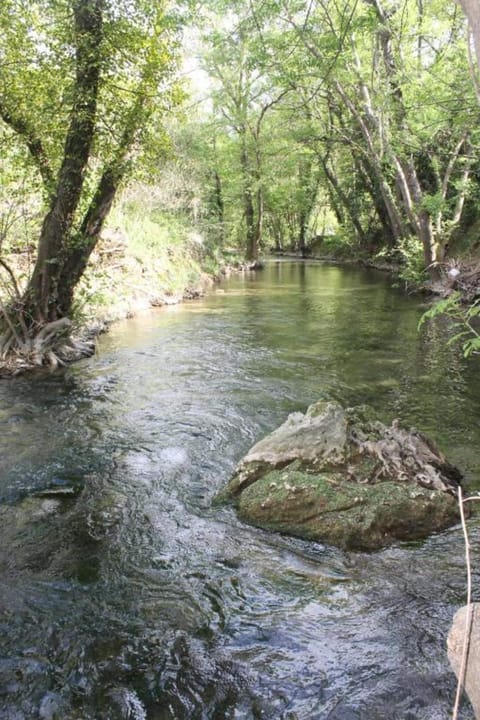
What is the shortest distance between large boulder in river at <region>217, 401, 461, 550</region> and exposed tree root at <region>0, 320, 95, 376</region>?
6.51 metres

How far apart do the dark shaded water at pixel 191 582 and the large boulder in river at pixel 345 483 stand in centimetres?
20

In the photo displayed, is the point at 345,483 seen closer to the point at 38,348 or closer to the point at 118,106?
the point at 38,348

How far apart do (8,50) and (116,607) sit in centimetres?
962

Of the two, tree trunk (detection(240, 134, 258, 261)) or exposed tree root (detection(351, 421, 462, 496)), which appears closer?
exposed tree root (detection(351, 421, 462, 496))

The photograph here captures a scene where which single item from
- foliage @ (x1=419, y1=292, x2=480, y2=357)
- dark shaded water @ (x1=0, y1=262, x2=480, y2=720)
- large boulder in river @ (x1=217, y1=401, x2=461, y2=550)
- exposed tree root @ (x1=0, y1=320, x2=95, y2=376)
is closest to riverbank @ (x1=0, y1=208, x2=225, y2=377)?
exposed tree root @ (x1=0, y1=320, x2=95, y2=376)

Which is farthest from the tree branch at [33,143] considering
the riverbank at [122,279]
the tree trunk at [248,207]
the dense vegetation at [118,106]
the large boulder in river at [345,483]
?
the tree trunk at [248,207]

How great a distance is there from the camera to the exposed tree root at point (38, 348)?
10156mm

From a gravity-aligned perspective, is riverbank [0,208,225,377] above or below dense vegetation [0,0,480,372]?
below

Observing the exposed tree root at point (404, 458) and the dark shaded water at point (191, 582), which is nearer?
the dark shaded water at point (191, 582)

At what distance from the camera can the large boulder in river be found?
4.58m

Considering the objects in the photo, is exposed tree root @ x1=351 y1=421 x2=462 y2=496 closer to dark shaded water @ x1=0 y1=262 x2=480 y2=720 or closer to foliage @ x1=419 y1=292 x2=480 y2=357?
dark shaded water @ x1=0 y1=262 x2=480 y2=720

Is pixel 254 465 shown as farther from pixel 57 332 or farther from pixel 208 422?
pixel 57 332

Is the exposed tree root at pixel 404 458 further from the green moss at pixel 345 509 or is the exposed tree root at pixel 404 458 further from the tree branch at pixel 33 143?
the tree branch at pixel 33 143

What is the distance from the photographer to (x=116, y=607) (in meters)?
3.76
